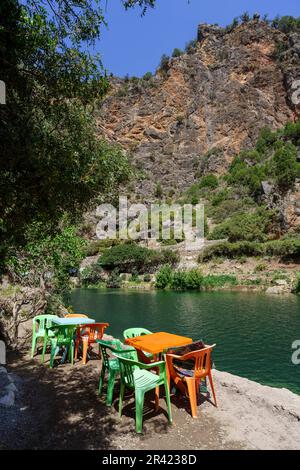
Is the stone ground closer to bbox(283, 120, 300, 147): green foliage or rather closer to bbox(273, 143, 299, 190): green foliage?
bbox(273, 143, 299, 190): green foliage

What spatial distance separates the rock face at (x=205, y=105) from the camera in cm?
5791

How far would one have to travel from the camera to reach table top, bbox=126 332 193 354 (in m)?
4.44

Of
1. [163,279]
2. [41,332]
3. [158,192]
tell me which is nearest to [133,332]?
[41,332]

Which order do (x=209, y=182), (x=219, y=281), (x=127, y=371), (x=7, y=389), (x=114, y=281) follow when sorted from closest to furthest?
(x=127, y=371), (x=7, y=389), (x=219, y=281), (x=114, y=281), (x=209, y=182)

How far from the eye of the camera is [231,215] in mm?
42125

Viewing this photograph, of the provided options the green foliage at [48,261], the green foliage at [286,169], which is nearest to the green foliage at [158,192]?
the green foliage at [286,169]

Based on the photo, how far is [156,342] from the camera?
4801 millimetres

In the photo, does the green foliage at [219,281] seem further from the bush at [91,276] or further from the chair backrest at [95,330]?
the chair backrest at [95,330]

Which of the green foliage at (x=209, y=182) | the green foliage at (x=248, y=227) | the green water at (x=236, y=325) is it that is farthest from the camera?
the green foliage at (x=209, y=182)

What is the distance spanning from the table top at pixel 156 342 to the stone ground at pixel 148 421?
26.9 inches

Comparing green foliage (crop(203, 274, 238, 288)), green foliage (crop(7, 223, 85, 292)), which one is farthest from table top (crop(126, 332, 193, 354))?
green foliage (crop(203, 274, 238, 288))

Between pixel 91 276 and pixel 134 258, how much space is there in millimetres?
5996

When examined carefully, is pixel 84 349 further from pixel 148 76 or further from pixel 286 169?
pixel 148 76
